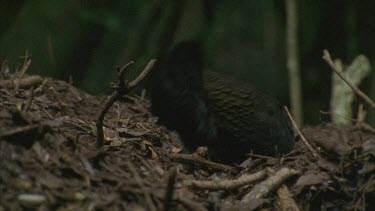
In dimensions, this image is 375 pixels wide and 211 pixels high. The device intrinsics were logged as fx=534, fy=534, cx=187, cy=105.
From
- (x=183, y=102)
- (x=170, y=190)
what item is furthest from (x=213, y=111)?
(x=170, y=190)

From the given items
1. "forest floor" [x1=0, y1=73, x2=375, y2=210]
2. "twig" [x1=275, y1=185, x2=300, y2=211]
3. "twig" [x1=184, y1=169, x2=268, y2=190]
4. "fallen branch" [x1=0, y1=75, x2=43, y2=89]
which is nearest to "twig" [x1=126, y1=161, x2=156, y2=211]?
"forest floor" [x1=0, y1=73, x2=375, y2=210]

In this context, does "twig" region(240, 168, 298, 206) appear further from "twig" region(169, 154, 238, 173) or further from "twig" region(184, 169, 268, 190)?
"twig" region(169, 154, 238, 173)

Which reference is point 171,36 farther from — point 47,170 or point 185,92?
point 47,170

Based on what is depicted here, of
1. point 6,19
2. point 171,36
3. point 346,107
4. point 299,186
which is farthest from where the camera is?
point 346,107

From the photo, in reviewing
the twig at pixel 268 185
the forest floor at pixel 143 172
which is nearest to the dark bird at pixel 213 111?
the forest floor at pixel 143 172

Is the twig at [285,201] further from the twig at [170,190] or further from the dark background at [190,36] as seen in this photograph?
the dark background at [190,36]

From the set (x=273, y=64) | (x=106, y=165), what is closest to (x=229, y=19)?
(x=273, y=64)
